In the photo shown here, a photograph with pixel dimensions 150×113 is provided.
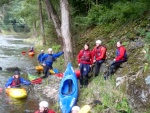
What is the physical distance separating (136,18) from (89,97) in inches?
226

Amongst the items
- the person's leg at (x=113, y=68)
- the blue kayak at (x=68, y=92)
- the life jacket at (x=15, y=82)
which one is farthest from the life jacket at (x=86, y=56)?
the life jacket at (x=15, y=82)

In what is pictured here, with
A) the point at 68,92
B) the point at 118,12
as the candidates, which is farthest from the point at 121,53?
the point at 118,12

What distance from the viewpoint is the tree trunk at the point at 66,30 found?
1095 cm

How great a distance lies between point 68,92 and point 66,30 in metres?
2.97

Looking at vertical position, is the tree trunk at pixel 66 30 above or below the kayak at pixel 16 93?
above

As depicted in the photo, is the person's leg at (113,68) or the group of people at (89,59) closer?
the person's leg at (113,68)

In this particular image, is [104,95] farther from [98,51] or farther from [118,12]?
[118,12]

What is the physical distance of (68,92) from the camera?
914 cm

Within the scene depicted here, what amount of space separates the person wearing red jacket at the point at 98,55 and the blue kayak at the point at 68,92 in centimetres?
84

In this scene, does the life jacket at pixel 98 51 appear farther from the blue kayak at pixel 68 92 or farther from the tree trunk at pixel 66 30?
the tree trunk at pixel 66 30

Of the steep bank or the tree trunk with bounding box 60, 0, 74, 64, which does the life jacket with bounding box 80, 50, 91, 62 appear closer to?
the steep bank

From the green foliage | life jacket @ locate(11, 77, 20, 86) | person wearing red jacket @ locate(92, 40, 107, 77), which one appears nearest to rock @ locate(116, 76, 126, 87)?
person wearing red jacket @ locate(92, 40, 107, 77)

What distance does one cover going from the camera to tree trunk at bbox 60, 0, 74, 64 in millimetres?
10945

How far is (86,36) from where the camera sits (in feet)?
51.0
